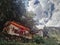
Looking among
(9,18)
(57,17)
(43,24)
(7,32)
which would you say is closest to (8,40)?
(7,32)

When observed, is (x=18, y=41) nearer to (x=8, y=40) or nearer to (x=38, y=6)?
(x=8, y=40)

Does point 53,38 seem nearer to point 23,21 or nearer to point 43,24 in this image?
point 43,24

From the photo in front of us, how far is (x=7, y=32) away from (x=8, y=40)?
0.13 m

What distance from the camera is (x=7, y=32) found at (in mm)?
2957

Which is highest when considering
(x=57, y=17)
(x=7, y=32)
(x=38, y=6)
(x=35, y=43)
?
(x=38, y=6)

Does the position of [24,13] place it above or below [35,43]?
above

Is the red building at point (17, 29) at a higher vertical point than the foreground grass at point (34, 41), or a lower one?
higher

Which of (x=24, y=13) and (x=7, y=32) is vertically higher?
(x=24, y=13)

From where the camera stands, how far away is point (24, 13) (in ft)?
9.73

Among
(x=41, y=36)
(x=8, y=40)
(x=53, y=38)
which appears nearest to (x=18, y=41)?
(x=8, y=40)

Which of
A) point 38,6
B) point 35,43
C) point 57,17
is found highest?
point 38,6

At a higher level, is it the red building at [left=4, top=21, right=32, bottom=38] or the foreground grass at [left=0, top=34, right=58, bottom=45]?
the red building at [left=4, top=21, right=32, bottom=38]

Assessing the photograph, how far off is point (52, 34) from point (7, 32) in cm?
71

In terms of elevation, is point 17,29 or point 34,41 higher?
point 17,29
